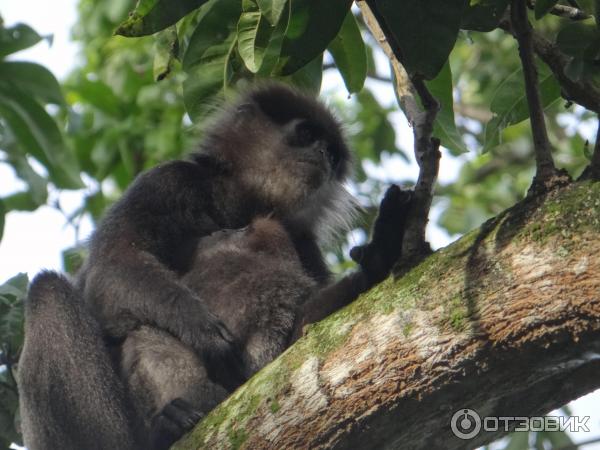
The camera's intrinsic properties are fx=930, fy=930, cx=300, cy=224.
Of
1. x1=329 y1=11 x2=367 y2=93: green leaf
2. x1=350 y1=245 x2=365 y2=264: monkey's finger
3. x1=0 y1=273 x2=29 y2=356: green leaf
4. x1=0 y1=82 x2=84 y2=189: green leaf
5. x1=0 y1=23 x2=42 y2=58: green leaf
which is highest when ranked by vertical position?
x1=0 y1=23 x2=42 y2=58: green leaf

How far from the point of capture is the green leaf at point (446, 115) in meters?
3.90

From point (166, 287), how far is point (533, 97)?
2099 mm

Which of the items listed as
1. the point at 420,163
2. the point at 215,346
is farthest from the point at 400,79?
the point at 215,346

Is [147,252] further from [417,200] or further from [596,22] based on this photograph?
[596,22]

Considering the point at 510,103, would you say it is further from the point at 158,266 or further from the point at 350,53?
the point at 158,266

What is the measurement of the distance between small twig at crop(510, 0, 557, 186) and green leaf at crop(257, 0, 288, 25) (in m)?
0.76

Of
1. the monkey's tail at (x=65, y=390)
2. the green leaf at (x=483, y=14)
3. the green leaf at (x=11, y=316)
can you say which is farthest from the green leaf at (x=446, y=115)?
the green leaf at (x=11, y=316)

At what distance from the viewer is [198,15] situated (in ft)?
14.7

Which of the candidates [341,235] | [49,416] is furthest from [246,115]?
[49,416]

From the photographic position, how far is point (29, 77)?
5.52m

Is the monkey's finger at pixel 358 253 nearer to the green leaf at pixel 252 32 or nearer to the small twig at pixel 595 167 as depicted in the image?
the green leaf at pixel 252 32

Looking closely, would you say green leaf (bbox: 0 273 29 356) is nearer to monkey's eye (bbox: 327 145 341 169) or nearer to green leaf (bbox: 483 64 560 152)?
monkey's eye (bbox: 327 145 341 169)

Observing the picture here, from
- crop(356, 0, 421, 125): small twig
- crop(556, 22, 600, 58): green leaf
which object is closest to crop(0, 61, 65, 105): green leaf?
crop(356, 0, 421, 125): small twig

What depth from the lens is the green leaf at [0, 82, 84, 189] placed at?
550 cm
